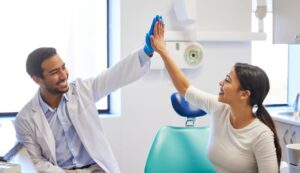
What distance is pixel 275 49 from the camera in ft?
12.7

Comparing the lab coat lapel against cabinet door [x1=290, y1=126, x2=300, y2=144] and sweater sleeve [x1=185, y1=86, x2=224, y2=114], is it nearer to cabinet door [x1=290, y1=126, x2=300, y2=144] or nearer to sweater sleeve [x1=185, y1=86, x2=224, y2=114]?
sweater sleeve [x1=185, y1=86, x2=224, y2=114]

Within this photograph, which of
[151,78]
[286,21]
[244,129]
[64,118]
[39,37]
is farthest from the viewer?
[286,21]

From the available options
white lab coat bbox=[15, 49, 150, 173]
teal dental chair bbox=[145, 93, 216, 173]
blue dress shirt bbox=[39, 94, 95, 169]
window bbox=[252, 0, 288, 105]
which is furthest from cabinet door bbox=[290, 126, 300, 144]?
blue dress shirt bbox=[39, 94, 95, 169]

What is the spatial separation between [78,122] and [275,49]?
2.48 m

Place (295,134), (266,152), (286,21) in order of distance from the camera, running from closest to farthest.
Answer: (266,152) → (295,134) → (286,21)

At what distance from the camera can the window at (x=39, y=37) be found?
9.09ft

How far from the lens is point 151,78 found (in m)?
2.96

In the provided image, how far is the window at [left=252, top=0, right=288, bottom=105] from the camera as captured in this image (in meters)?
3.75

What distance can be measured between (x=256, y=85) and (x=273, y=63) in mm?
2262

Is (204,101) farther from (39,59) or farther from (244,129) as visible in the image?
(39,59)

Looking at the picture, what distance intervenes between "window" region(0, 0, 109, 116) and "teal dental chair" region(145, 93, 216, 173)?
112 centimetres

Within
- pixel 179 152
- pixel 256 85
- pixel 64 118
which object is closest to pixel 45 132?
pixel 64 118

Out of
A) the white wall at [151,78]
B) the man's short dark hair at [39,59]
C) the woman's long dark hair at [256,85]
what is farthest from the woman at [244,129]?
the white wall at [151,78]

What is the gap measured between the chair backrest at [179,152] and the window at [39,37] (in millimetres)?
1127
